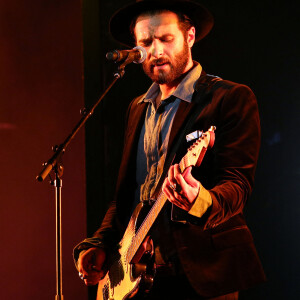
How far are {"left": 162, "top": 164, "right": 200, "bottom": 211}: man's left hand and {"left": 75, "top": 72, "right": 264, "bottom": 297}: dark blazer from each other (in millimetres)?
106

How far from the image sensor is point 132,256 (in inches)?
74.2

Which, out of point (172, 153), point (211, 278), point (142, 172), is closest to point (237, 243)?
point (211, 278)

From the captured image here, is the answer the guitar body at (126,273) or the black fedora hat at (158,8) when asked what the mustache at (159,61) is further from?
the guitar body at (126,273)

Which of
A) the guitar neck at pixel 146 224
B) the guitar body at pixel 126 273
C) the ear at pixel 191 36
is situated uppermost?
the ear at pixel 191 36

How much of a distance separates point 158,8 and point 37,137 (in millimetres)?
1448

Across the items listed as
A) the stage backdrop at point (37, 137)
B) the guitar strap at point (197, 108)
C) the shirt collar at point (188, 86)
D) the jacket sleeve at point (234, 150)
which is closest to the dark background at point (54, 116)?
the stage backdrop at point (37, 137)

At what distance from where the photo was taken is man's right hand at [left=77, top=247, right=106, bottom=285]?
7.10 ft

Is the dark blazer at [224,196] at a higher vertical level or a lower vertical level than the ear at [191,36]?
lower

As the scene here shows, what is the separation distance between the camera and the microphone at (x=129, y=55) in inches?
72.5

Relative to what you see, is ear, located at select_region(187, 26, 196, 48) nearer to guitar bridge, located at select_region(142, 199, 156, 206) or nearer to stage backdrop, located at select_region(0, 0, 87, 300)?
guitar bridge, located at select_region(142, 199, 156, 206)

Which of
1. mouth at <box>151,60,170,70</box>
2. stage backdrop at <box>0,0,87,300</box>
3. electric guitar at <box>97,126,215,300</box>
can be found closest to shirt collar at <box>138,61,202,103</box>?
mouth at <box>151,60,170,70</box>

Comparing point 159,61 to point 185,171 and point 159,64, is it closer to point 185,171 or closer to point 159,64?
point 159,64

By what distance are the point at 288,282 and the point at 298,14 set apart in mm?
1489

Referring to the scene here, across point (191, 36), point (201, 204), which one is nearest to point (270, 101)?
point (191, 36)
